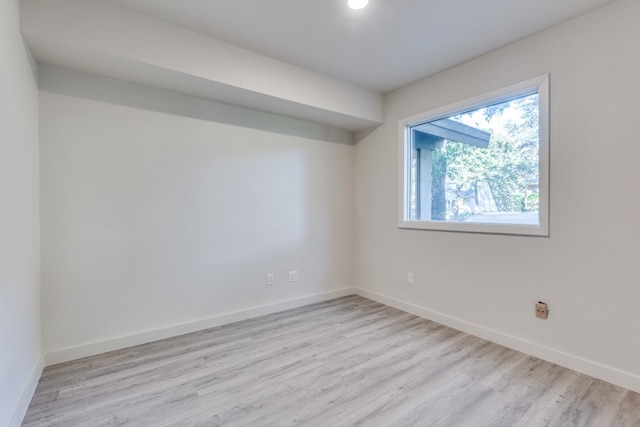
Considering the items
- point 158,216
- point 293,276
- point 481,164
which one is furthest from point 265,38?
point 293,276

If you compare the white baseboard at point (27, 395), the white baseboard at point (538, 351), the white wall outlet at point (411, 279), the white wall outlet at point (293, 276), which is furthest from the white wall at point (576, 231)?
the white baseboard at point (27, 395)

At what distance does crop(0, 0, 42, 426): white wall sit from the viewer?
4.67 ft

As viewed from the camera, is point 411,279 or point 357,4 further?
point 411,279

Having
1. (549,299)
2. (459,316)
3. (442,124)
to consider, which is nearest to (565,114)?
(442,124)

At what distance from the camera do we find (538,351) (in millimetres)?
2240

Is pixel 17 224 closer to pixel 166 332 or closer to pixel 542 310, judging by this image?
pixel 166 332

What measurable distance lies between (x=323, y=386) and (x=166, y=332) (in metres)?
1.55

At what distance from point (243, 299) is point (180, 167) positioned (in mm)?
1431

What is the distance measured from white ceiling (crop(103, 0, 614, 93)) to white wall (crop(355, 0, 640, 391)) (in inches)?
8.2

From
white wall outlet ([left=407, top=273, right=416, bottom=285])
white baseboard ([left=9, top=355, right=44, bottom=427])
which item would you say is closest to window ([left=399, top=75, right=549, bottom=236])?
white wall outlet ([left=407, top=273, right=416, bottom=285])

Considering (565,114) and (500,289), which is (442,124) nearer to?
(565,114)

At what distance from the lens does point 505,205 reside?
2500 mm

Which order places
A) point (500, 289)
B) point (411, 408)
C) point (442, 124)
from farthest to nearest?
point (442, 124), point (500, 289), point (411, 408)

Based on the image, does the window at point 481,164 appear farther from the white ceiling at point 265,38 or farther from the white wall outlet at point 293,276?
the white wall outlet at point 293,276
